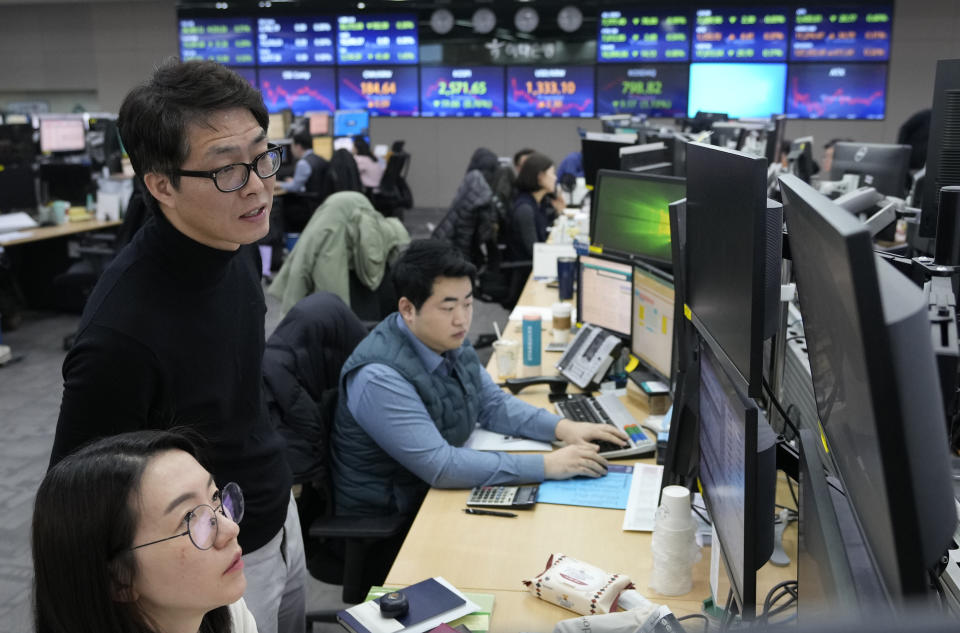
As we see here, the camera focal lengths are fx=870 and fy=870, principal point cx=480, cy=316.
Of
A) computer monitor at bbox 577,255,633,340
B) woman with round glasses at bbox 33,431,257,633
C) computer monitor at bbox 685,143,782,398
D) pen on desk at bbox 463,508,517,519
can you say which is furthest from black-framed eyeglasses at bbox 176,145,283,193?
computer monitor at bbox 577,255,633,340

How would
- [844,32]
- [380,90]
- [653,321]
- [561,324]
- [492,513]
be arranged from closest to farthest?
[492,513]
[653,321]
[561,324]
[844,32]
[380,90]

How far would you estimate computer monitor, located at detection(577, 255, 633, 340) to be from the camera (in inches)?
112

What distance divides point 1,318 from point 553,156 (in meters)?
6.93

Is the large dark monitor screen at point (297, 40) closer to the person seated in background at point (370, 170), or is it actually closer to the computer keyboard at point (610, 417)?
the person seated in background at point (370, 170)

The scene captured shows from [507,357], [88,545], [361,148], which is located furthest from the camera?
[361,148]

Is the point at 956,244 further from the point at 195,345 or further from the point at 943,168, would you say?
the point at 195,345

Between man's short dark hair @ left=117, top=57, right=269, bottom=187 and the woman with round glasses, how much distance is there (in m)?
0.46

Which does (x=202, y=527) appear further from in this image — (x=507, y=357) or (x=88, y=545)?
(x=507, y=357)

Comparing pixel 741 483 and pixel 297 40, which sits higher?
pixel 297 40

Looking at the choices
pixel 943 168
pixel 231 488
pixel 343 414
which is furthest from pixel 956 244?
pixel 343 414

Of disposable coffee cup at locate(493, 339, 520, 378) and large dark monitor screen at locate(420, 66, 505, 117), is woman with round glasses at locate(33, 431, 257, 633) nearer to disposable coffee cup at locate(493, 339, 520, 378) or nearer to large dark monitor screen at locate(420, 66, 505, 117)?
disposable coffee cup at locate(493, 339, 520, 378)

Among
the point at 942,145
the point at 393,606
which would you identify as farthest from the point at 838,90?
the point at 393,606

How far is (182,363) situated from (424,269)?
94 centimetres

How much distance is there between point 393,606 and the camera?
1.51m
